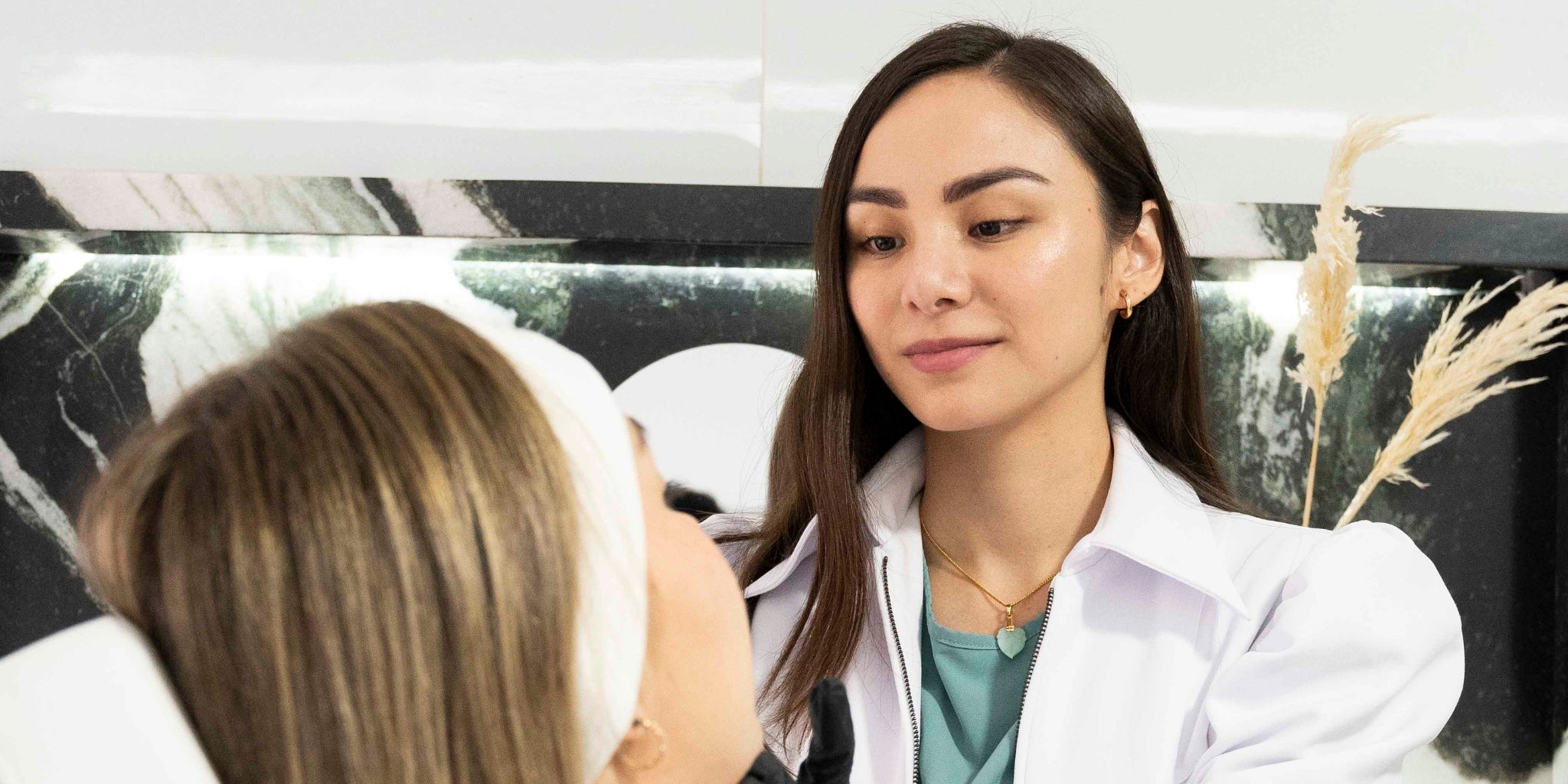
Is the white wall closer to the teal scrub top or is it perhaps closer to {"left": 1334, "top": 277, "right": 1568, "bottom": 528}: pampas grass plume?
{"left": 1334, "top": 277, "right": 1568, "bottom": 528}: pampas grass plume

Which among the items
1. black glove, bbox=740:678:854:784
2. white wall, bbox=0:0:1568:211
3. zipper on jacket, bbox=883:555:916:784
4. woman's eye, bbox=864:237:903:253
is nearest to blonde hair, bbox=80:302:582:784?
black glove, bbox=740:678:854:784

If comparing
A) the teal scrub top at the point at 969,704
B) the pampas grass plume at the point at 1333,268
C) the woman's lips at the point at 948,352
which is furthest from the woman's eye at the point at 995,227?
the pampas grass plume at the point at 1333,268

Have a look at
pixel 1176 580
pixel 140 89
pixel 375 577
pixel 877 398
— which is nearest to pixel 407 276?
pixel 140 89

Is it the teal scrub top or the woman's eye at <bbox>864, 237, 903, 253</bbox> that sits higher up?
the woman's eye at <bbox>864, 237, 903, 253</bbox>

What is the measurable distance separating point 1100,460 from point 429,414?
Answer: 0.91 metres

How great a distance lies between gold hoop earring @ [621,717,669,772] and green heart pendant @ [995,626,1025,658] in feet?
1.85

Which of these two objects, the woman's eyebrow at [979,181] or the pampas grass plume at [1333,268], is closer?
the woman's eyebrow at [979,181]

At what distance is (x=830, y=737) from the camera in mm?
858

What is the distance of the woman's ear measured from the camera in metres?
1.35

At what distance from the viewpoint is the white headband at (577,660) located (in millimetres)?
566

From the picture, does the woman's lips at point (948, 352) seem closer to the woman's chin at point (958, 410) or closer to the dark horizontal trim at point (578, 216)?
the woman's chin at point (958, 410)

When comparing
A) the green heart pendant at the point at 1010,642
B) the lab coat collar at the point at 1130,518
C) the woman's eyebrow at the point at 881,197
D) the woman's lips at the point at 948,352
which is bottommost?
the green heart pendant at the point at 1010,642

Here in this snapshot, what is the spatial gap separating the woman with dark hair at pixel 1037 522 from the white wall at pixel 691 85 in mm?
398

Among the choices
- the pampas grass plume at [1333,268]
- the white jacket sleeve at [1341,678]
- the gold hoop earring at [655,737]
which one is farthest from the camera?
the pampas grass plume at [1333,268]
